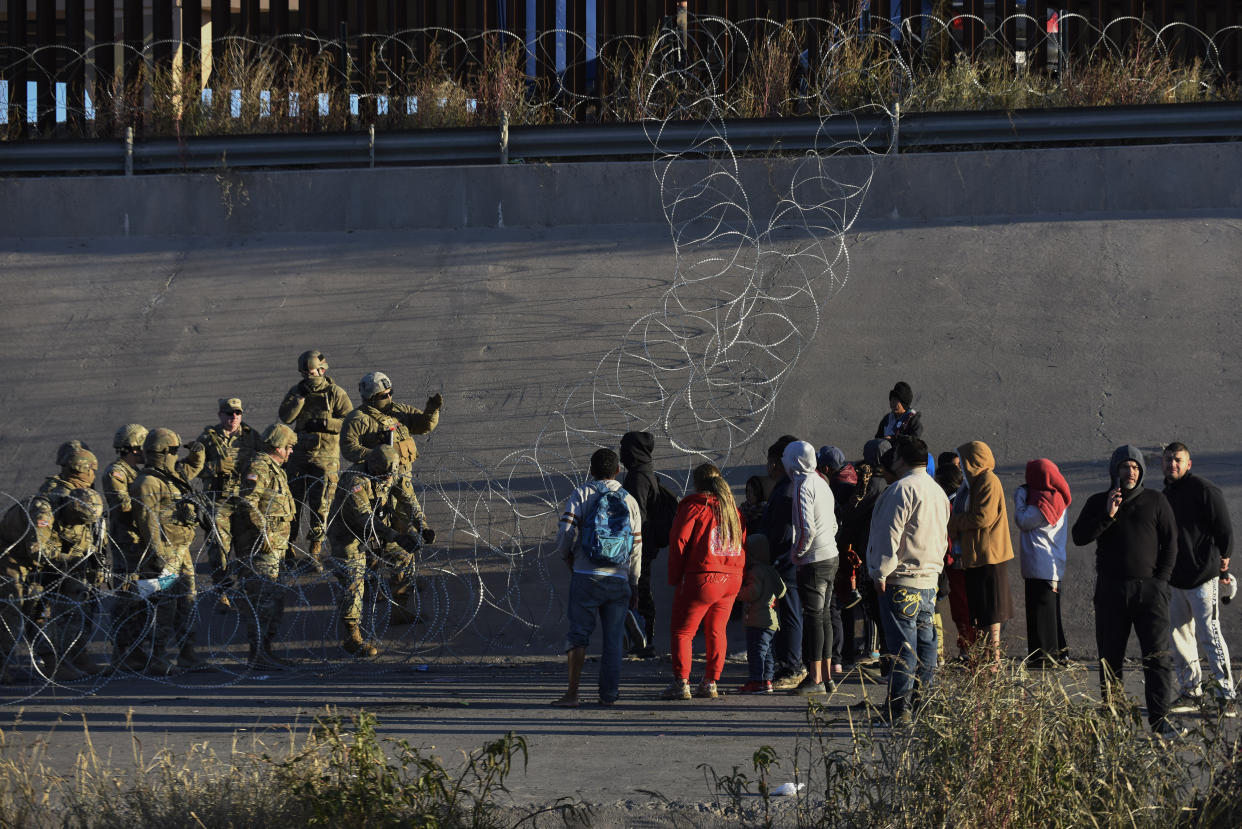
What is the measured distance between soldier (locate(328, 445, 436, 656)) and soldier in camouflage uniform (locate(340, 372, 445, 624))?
0.03 metres

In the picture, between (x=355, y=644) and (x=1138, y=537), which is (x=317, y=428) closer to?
(x=355, y=644)

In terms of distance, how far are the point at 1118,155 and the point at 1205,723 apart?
820cm

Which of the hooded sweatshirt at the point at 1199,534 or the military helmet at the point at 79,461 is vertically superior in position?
the military helmet at the point at 79,461

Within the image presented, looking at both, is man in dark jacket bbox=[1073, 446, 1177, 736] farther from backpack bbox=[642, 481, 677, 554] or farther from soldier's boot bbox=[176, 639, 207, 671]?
soldier's boot bbox=[176, 639, 207, 671]

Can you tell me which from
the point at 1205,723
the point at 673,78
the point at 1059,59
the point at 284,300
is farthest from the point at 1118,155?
the point at 1205,723

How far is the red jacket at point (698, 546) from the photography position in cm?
827

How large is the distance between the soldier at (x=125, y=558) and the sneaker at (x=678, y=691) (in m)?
3.39

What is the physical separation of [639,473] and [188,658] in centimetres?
323

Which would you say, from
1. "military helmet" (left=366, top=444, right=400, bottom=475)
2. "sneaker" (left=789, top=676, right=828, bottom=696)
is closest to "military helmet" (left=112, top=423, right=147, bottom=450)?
"military helmet" (left=366, top=444, right=400, bottom=475)

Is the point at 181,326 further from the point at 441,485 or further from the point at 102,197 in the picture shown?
the point at 441,485

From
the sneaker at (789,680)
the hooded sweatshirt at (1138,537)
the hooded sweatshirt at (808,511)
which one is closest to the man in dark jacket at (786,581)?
the sneaker at (789,680)

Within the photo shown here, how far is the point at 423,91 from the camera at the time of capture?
48.0 ft

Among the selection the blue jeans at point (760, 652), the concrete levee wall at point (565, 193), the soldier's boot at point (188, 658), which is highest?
the concrete levee wall at point (565, 193)

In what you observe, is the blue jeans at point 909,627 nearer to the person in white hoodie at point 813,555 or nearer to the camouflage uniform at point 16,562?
the person in white hoodie at point 813,555
